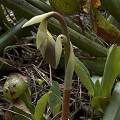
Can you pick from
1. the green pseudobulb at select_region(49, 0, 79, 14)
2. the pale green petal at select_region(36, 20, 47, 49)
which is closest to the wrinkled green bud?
the pale green petal at select_region(36, 20, 47, 49)

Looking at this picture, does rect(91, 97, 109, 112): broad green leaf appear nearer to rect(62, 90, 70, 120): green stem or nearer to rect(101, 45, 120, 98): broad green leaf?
rect(101, 45, 120, 98): broad green leaf

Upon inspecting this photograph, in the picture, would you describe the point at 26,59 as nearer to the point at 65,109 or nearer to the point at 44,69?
the point at 44,69

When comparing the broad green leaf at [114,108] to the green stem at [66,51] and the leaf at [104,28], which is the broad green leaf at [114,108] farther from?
the leaf at [104,28]

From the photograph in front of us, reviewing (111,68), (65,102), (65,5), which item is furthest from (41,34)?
(65,5)

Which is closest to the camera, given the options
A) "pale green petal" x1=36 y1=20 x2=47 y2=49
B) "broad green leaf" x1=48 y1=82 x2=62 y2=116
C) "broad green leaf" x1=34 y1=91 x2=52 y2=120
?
"pale green petal" x1=36 y1=20 x2=47 y2=49

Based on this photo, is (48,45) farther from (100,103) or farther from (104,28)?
(104,28)
